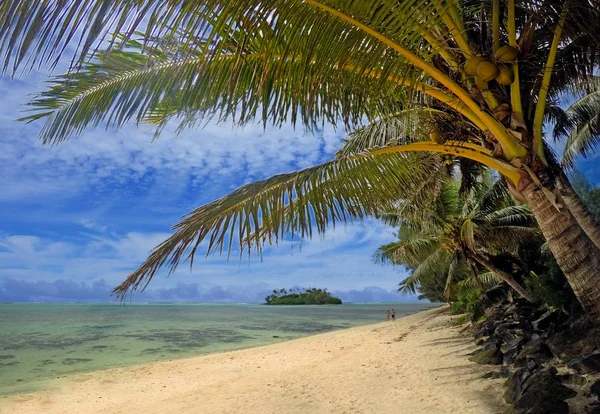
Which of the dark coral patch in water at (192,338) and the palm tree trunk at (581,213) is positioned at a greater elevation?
the palm tree trunk at (581,213)

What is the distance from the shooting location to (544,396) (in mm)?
4113

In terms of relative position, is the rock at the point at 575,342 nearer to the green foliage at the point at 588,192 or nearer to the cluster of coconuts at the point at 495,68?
the cluster of coconuts at the point at 495,68

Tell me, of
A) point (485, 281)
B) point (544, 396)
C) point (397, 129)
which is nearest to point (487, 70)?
point (397, 129)

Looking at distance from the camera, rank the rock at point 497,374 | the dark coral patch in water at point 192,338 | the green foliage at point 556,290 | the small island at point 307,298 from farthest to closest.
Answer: the small island at point 307,298 → the dark coral patch in water at point 192,338 → the green foliage at point 556,290 → the rock at point 497,374

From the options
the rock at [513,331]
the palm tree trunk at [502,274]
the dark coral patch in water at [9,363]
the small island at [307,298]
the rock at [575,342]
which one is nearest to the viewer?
the rock at [575,342]

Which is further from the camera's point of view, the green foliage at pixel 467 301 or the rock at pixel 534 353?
the green foliage at pixel 467 301

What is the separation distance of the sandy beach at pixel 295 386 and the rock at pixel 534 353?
1.82ft

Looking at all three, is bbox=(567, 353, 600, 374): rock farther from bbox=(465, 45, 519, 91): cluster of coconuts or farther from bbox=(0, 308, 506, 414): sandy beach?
bbox=(465, 45, 519, 91): cluster of coconuts

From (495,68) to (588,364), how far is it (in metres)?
3.48

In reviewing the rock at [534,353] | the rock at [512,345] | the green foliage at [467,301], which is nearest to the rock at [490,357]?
the rock at [512,345]

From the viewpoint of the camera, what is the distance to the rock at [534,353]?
19.5 feet

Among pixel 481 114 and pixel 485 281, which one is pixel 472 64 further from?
pixel 485 281

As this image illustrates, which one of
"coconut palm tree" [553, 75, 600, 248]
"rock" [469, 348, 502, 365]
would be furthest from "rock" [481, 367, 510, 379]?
"coconut palm tree" [553, 75, 600, 248]

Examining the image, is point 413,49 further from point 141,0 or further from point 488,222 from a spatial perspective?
point 488,222
